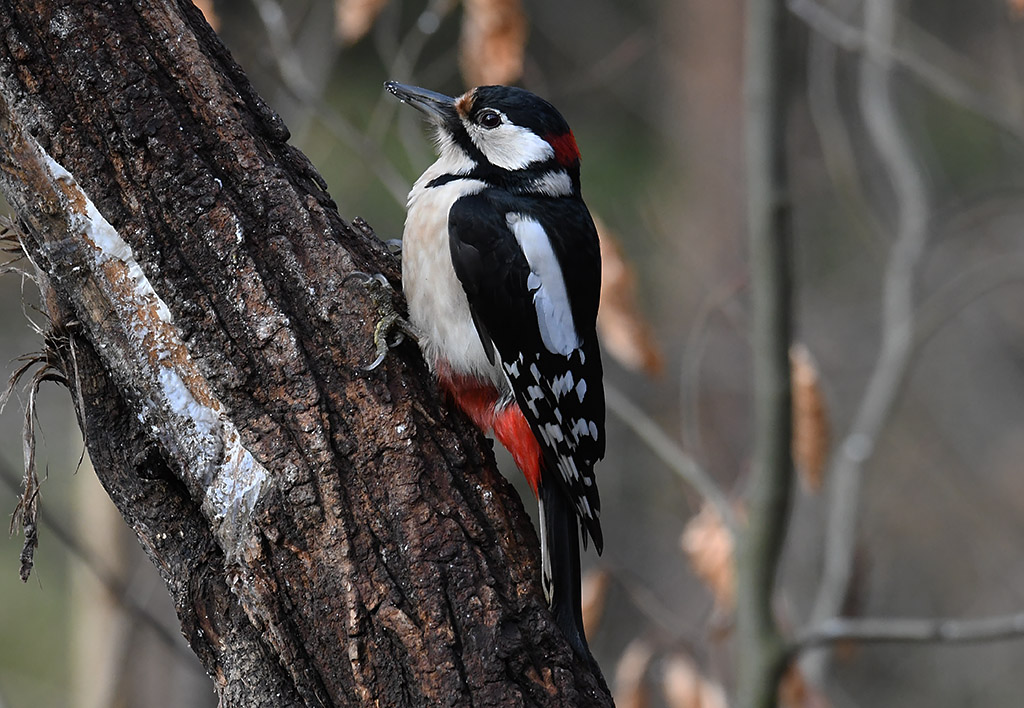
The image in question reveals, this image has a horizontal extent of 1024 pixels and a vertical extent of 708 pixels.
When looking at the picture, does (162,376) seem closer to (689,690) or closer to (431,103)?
(431,103)

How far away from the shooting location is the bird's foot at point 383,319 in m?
1.92

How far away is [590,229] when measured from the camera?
2699 mm

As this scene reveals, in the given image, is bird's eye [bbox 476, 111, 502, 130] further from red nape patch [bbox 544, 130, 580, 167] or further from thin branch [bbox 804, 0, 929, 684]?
thin branch [bbox 804, 0, 929, 684]

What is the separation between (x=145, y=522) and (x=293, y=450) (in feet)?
0.99

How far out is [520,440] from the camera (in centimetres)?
241

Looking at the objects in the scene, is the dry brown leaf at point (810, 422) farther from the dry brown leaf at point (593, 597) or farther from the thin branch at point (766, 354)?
the dry brown leaf at point (593, 597)

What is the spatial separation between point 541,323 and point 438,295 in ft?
0.87

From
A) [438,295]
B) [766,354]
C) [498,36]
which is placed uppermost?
[498,36]

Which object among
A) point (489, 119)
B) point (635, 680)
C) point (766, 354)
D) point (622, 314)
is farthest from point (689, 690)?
point (489, 119)

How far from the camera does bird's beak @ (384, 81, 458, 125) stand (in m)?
2.87

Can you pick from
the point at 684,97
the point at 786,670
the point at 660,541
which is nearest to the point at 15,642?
the point at 660,541

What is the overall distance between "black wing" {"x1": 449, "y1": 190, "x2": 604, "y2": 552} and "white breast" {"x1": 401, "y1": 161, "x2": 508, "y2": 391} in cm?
3

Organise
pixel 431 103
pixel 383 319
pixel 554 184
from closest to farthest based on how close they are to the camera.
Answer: pixel 383 319 < pixel 554 184 < pixel 431 103

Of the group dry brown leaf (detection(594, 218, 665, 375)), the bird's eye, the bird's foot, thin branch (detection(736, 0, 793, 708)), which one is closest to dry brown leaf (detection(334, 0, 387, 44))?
the bird's eye
